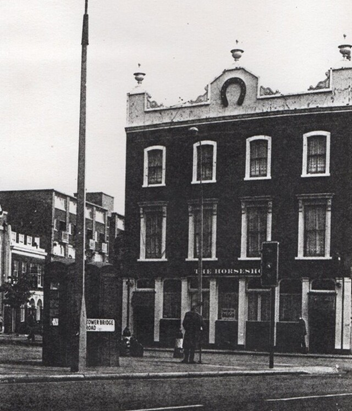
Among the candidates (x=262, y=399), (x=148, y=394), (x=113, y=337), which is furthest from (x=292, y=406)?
(x=113, y=337)

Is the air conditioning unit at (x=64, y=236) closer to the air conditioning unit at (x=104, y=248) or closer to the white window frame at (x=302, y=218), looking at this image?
the air conditioning unit at (x=104, y=248)

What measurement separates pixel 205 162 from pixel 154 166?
2.88m

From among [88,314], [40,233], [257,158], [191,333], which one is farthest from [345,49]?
[40,233]

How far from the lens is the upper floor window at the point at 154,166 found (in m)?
44.2

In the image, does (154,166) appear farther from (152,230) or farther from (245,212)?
(245,212)

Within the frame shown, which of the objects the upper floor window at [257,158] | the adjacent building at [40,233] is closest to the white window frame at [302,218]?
the upper floor window at [257,158]

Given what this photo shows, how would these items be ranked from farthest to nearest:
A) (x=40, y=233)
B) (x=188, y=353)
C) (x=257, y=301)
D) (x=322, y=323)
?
1. (x=40, y=233)
2. (x=257, y=301)
3. (x=322, y=323)
4. (x=188, y=353)

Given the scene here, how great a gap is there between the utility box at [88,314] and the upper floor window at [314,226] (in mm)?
19138

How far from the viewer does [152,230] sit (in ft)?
145

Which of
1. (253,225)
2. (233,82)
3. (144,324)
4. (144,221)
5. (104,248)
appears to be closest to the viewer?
(253,225)

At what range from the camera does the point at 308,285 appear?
39844 mm

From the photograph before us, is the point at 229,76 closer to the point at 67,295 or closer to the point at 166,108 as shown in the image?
the point at 166,108

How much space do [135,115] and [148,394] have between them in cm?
3190

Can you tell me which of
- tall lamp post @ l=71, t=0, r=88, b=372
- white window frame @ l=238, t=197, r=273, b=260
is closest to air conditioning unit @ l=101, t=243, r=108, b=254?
white window frame @ l=238, t=197, r=273, b=260
